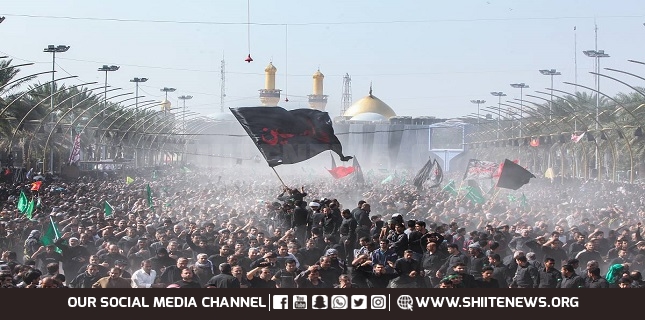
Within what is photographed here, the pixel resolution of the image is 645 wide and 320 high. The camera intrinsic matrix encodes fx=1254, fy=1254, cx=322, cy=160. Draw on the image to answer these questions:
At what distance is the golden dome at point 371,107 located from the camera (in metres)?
164

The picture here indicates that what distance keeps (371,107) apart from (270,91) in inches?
634

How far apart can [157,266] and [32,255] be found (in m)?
2.77

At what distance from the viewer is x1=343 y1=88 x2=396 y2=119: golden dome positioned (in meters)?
164

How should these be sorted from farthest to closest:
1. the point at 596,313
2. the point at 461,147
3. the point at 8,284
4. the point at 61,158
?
1. the point at 461,147
2. the point at 61,158
3. the point at 8,284
4. the point at 596,313

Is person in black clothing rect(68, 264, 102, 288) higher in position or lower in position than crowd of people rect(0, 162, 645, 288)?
lower

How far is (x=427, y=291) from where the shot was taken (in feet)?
29.3

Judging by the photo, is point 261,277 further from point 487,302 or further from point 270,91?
point 270,91

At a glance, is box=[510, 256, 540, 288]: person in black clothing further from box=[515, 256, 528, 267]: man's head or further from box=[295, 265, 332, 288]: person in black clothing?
box=[295, 265, 332, 288]: person in black clothing

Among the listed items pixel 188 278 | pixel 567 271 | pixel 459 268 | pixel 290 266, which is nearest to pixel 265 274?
pixel 290 266

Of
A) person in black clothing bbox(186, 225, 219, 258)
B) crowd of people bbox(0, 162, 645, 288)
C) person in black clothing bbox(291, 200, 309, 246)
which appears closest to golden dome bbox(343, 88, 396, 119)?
crowd of people bbox(0, 162, 645, 288)

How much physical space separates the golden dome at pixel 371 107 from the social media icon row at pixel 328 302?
504ft

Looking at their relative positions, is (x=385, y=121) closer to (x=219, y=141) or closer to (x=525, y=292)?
(x=219, y=141)

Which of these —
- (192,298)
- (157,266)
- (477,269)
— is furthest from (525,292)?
(157,266)

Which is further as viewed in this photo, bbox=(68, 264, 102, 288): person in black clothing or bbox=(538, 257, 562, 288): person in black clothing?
bbox=(68, 264, 102, 288): person in black clothing
